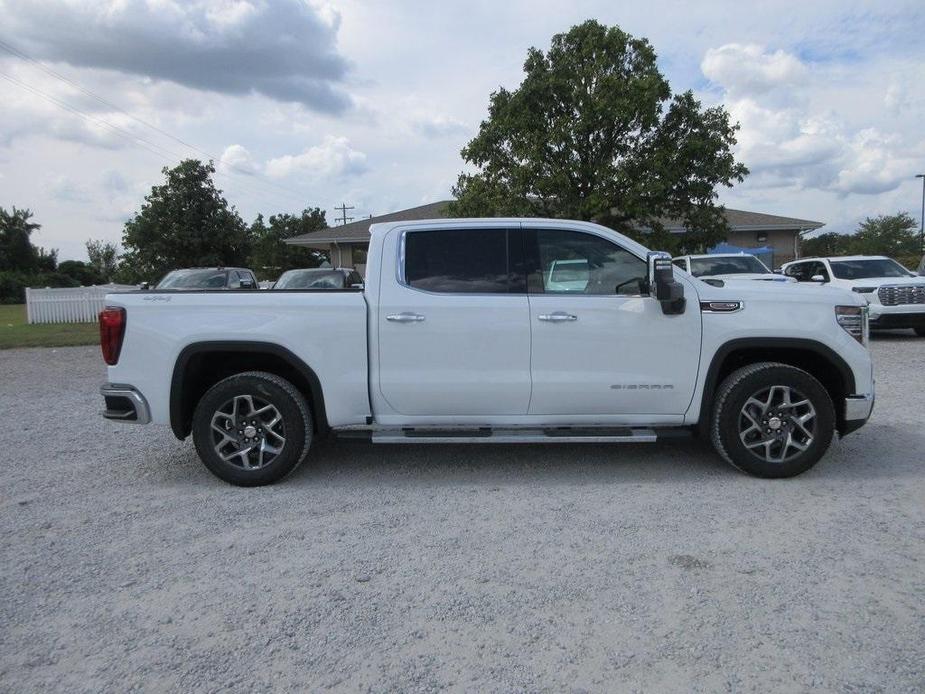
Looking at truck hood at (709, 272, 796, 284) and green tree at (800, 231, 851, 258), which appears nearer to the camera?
truck hood at (709, 272, 796, 284)

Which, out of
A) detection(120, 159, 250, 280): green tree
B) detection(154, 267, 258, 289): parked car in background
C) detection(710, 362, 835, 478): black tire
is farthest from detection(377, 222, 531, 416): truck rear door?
detection(120, 159, 250, 280): green tree

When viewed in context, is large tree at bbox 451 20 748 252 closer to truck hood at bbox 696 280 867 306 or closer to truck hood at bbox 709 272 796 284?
truck hood at bbox 709 272 796 284

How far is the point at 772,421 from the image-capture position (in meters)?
4.75

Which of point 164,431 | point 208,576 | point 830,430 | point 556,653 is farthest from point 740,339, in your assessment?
point 164,431

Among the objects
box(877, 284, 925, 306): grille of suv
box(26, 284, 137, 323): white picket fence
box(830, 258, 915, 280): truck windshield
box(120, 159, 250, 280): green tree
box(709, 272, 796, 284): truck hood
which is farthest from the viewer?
box(120, 159, 250, 280): green tree

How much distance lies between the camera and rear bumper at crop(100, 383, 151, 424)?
4.77 meters

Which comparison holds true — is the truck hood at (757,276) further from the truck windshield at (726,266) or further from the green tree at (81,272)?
the green tree at (81,272)

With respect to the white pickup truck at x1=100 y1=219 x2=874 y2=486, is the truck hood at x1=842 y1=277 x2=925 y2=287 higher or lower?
higher

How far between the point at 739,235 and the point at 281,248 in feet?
119

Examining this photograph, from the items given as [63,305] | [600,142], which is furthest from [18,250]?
[600,142]

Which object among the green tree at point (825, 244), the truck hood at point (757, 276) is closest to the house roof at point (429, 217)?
the truck hood at point (757, 276)

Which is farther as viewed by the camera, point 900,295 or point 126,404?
point 900,295

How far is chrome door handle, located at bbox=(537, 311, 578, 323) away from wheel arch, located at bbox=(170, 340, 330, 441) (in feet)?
5.38

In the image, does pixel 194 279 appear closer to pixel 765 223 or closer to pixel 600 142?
pixel 600 142
